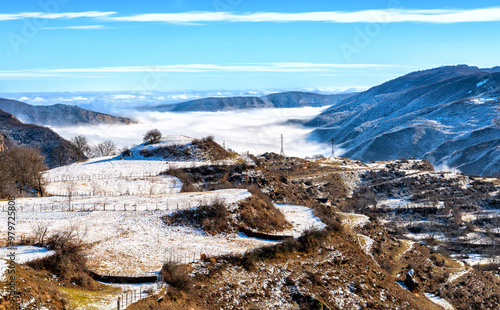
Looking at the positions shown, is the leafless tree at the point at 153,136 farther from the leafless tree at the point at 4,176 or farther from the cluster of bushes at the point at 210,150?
the leafless tree at the point at 4,176

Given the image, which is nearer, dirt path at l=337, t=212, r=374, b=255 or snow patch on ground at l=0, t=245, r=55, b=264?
snow patch on ground at l=0, t=245, r=55, b=264

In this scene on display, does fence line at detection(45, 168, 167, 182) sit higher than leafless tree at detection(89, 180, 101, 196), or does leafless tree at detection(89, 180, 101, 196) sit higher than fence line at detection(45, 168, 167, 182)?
fence line at detection(45, 168, 167, 182)

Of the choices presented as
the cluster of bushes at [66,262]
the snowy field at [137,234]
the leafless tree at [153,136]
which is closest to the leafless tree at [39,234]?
the snowy field at [137,234]

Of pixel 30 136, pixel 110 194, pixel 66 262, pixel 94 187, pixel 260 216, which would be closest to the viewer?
pixel 66 262

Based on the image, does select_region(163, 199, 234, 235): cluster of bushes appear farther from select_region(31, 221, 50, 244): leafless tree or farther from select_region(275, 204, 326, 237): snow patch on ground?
select_region(31, 221, 50, 244): leafless tree

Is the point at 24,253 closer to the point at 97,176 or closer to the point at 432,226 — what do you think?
the point at 97,176

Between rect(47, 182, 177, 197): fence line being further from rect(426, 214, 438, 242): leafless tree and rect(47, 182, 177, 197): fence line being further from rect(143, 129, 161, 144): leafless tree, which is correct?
rect(426, 214, 438, 242): leafless tree

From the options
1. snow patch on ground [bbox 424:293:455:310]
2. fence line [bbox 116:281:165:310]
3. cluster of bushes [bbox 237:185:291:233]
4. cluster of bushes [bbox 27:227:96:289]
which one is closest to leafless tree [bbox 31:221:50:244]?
cluster of bushes [bbox 27:227:96:289]

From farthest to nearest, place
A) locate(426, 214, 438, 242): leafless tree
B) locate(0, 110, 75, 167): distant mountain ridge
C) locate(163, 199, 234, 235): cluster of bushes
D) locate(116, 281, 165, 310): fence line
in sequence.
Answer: locate(0, 110, 75, 167): distant mountain ridge, locate(426, 214, 438, 242): leafless tree, locate(163, 199, 234, 235): cluster of bushes, locate(116, 281, 165, 310): fence line

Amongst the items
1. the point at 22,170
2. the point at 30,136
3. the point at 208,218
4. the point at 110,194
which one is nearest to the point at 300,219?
the point at 208,218

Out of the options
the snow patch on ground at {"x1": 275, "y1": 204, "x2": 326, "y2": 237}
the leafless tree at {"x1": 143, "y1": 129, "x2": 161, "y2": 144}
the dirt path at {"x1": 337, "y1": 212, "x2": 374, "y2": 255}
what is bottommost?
the dirt path at {"x1": 337, "y1": 212, "x2": 374, "y2": 255}

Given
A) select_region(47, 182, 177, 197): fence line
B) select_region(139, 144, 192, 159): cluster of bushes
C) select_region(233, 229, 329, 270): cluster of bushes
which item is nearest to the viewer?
select_region(233, 229, 329, 270): cluster of bushes

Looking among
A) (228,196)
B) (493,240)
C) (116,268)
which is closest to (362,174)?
(493,240)

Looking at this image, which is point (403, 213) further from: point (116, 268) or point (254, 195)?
point (116, 268)
